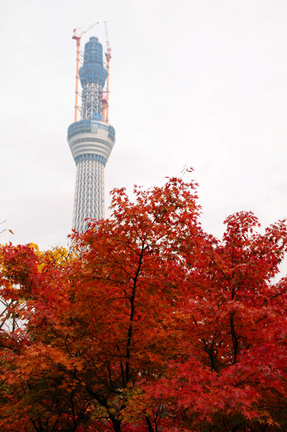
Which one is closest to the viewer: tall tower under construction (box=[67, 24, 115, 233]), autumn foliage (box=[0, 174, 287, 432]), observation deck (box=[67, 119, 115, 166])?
autumn foliage (box=[0, 174, 287, 432])

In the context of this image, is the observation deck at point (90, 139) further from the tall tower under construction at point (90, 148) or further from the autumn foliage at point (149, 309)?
the autumn foliage at point (149, 309)

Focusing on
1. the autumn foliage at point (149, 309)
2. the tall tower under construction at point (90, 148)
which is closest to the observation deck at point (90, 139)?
the tall tower under construction at point (90, 148)

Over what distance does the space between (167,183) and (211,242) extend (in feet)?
7.92

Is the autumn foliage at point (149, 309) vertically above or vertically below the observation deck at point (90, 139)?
below

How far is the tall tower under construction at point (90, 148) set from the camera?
134m

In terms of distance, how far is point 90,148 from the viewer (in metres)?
140

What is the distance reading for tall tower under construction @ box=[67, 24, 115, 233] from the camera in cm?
13359

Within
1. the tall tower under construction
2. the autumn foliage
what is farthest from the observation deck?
the autumn foliage

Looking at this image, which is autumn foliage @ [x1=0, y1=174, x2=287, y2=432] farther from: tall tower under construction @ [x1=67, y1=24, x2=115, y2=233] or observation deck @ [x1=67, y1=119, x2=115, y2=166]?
observation deck @ [x1=67, y1=119, x2=115, y2=166]

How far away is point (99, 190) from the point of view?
451ft

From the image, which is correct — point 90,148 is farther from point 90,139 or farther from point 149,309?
point 149,309

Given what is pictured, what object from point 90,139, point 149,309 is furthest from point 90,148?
point 149,309

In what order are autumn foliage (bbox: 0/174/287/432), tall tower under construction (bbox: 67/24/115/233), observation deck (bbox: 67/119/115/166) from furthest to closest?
observation deck (bbox: 67/119/115/166)
tall tower under construction (bbox: 67/24/115/233)
autumn foliage (bbox: 0/174/287/432)

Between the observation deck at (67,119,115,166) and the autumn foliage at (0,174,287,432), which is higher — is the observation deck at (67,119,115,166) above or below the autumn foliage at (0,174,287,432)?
above
